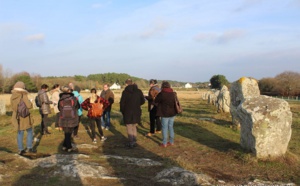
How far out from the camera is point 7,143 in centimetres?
1047

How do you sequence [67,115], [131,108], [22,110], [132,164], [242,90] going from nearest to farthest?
1. [132,164]
2. [22,110]
3. [67,115]
4. [131,108]
5. [242,90]

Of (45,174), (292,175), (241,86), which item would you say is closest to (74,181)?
(45,174)

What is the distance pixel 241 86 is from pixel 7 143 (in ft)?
30.6

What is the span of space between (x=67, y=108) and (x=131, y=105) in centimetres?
192

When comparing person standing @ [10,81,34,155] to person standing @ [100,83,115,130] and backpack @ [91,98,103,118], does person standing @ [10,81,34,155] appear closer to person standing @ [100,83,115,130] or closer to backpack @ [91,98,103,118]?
backpack @ [91,98,103,118]

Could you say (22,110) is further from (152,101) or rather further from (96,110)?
(152,101)

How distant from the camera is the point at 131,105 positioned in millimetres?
9062

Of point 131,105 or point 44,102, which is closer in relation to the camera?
point 131,105

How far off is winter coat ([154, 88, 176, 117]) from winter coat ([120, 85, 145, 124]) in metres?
0.67

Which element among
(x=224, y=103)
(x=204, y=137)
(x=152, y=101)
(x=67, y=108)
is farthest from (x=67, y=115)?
(x=224, y=103)

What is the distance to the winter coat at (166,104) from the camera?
9.06 m

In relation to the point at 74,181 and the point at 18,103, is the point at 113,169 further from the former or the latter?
the point at 18,103

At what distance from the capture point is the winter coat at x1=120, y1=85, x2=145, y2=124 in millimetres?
8977

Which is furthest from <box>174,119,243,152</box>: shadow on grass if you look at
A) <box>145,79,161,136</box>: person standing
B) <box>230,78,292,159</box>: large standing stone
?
<box>145,79,161,136</box>: person standing
